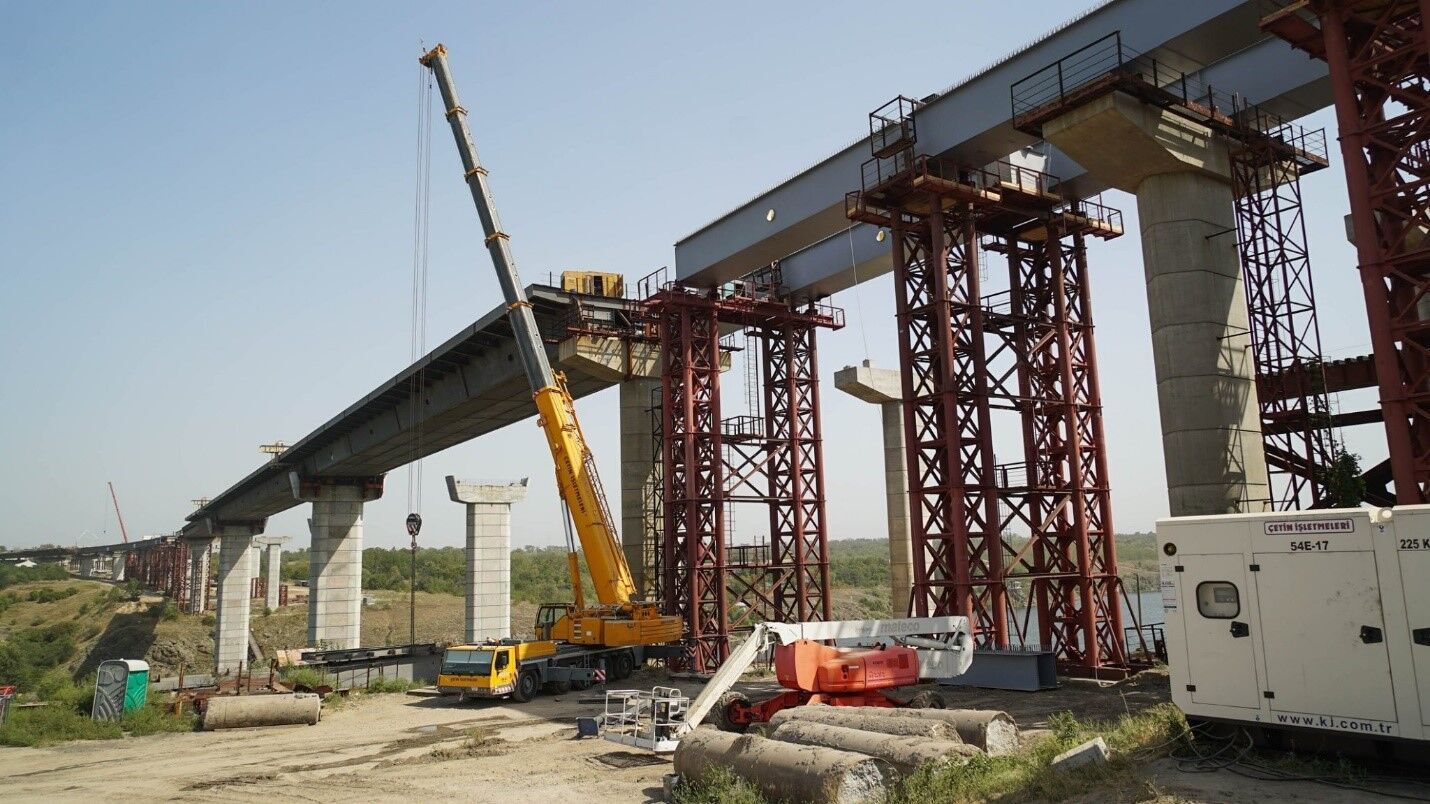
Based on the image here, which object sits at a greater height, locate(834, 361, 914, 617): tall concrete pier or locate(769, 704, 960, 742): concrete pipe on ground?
locate(834, 361, 914, 617): tall concrete pier

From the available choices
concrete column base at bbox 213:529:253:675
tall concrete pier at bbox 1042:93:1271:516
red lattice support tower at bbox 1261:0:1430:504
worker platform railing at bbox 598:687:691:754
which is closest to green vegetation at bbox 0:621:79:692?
concrete column base at bbox 213:529:253:675

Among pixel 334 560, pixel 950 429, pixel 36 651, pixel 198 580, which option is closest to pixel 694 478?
pixel 950 429

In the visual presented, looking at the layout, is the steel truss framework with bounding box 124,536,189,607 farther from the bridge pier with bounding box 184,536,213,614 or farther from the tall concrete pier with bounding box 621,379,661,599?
the tall concrete pier with bounding box 621,379,661,599

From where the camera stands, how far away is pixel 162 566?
125 metres

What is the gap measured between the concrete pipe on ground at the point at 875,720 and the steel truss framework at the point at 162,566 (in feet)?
346

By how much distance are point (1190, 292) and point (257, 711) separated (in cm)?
2574

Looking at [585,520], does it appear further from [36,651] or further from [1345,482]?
[36,651]

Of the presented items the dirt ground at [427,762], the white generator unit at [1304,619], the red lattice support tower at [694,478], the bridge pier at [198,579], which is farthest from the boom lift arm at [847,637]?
the bridge pier at [198,579]

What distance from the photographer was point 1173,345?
22578 mm

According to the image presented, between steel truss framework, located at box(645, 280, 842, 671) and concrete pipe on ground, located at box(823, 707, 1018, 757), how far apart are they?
65.9ft

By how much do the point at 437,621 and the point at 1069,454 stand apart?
74.9 meters

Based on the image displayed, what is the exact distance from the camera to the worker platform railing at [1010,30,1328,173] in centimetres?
2180

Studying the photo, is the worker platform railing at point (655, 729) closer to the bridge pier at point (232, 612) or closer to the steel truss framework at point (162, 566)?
the bridge pier at point (232, 612)

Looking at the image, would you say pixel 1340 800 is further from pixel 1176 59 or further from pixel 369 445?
pixel 369 445
